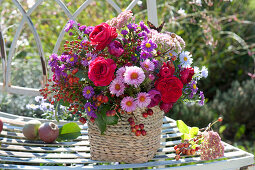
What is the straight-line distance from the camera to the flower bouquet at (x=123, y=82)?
1.11 m

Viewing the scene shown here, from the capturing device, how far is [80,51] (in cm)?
121

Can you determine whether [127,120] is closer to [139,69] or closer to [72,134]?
[139,69]

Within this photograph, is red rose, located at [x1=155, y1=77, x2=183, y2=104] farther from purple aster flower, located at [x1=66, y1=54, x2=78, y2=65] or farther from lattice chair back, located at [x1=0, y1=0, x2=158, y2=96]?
lattice chair back, located at [x1=0, y1=0, x2=158, y2=96]

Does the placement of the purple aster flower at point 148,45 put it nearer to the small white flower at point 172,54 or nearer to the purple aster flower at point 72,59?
the small white flower at point 172,54

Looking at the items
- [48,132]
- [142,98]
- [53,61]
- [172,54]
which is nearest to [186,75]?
[172,54]

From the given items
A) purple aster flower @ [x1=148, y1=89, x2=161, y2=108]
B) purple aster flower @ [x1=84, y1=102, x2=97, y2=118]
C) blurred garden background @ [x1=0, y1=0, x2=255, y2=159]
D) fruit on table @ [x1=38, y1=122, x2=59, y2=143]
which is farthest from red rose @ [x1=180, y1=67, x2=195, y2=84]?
blurred garden background @ [x1=0, y1=0, x2=255, y2=159]

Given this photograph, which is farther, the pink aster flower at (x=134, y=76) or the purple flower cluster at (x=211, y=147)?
the purple flower cluster at (x=211, y=147)

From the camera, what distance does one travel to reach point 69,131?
57.0 inches

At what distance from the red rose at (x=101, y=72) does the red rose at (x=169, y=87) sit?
16cm

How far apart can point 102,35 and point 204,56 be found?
197 centimetres

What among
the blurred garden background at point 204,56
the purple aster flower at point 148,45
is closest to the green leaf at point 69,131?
the purple aster flower at point 148,45

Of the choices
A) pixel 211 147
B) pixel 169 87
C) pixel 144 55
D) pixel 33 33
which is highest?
pixel 33 33

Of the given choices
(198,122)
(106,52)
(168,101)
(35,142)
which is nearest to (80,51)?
(106,52)

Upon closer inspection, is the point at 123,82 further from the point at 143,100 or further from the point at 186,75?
the point at 186,75
